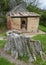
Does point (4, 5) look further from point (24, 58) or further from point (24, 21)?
point (24, 58)

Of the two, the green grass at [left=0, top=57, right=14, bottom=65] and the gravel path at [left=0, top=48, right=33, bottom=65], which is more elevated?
the green grass at [left=0, top=57, right=14, bottom=65]

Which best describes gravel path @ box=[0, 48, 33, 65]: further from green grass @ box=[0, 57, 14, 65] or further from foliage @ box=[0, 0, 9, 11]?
foliage @ box=[0, 0, 9, 11]

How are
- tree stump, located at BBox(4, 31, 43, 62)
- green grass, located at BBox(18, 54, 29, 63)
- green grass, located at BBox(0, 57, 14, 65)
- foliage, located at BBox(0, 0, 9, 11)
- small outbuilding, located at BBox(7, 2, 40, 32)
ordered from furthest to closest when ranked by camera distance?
1. foliage, located at BBox(0, 0, 9, 11)
2. small outbuilding, located at BBox(7, 2, 40, 32)
3. tree stump, located at BBox(4, 31, 43, 62)
4. green grass, located at BBox(18, 54, 29, 63)
5. green grass, located at BBox(0, 57, 14, 65)

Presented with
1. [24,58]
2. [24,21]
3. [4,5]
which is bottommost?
[24,21]

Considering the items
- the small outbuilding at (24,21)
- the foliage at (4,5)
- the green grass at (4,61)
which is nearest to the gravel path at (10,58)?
the green grass at (4,61)

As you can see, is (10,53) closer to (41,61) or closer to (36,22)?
(41,61)

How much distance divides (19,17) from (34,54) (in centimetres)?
1603

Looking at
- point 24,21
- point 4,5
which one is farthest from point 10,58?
point 4,5

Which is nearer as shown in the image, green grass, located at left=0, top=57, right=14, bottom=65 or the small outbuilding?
green grass, located at left=0, top=57, right=14, bottom=65

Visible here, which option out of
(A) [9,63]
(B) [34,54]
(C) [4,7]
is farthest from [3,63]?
(C) [4,7]

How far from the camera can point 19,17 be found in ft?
87.3

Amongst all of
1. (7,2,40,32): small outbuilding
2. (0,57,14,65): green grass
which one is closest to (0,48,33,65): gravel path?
(0,57,14,65): green grass

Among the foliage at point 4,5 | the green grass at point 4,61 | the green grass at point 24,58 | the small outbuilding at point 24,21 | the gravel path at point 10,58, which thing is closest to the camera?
the green grass at point 4,61

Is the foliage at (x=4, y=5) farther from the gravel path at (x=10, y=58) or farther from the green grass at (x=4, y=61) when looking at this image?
the green grass at (x=4, y=61)
